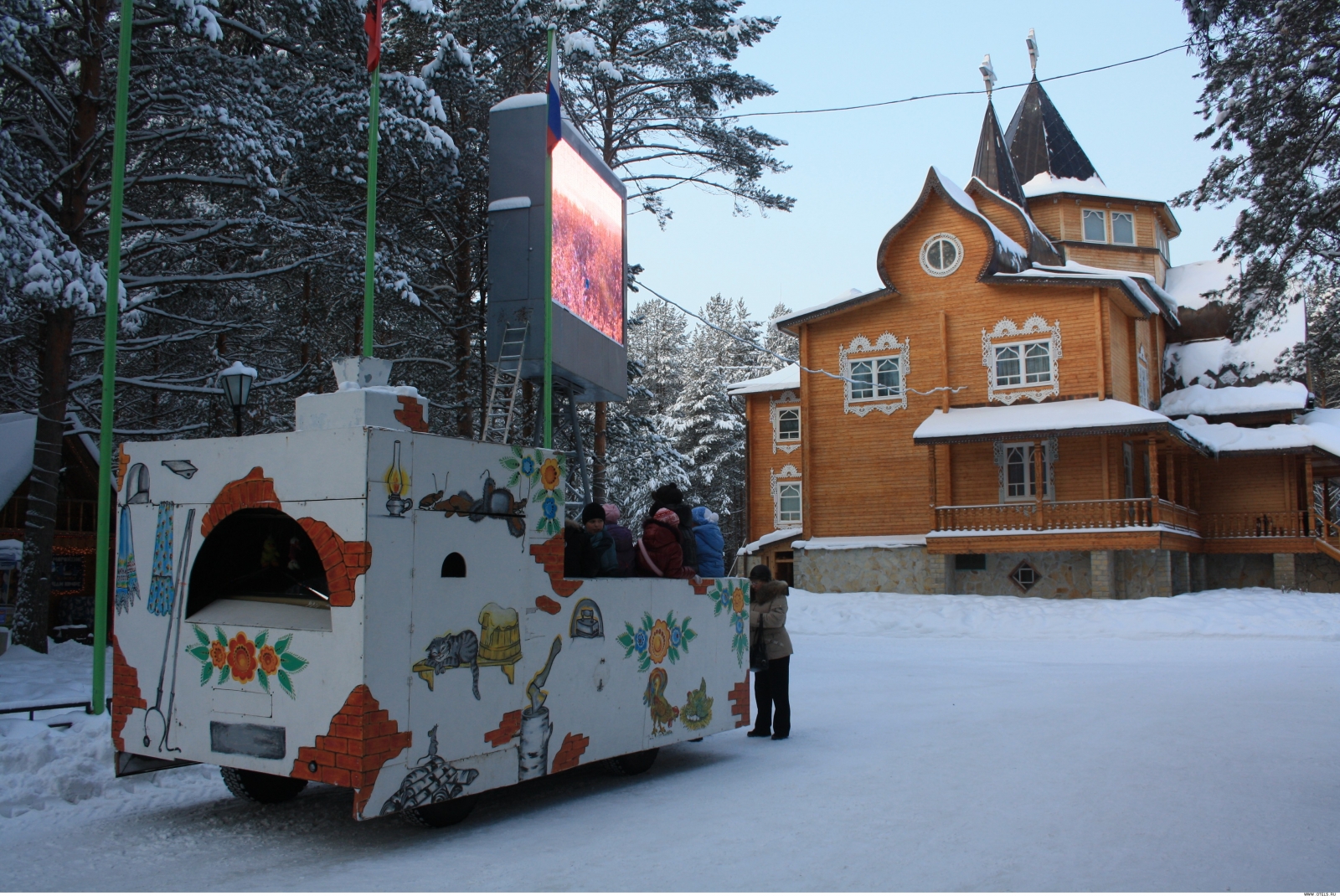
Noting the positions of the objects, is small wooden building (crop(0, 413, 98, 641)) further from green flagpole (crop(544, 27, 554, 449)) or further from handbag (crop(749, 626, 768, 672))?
handbag (crop(749, 626, 768, 672))

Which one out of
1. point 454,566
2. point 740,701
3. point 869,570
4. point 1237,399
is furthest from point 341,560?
point 1237,399

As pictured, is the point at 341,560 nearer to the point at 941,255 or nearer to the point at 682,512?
the point at 682,512

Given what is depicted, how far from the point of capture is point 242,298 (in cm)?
2225

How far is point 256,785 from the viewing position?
22.7 ft

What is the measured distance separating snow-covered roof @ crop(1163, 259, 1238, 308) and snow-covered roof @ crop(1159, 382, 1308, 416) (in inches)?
152

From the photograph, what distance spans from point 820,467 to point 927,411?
126 inches

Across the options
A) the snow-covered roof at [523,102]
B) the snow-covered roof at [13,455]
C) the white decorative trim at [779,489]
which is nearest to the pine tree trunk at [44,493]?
the snow-covered roof at [13,455]

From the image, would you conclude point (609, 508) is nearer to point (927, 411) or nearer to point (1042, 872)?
point (1042, 872)

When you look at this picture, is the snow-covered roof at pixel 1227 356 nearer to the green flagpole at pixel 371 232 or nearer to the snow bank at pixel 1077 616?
the snow bank at pixel 1077 616

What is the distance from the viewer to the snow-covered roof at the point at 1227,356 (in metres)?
30.5

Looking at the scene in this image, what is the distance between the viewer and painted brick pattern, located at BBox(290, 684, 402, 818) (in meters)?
5.51

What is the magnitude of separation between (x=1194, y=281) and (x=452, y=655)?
111 feet

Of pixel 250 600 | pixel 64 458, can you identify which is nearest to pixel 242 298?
pixel 64 458

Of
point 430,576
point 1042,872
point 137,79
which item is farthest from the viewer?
point 137,79
